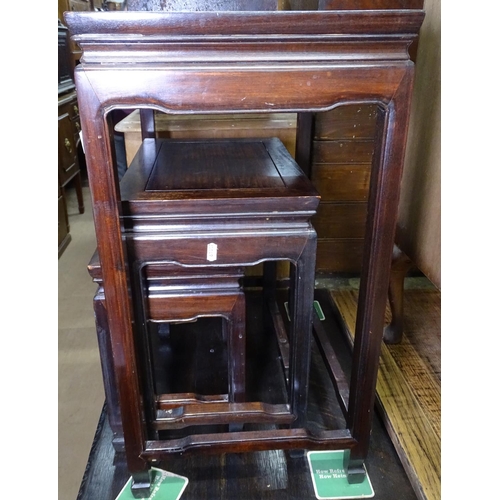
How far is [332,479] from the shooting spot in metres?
0.90

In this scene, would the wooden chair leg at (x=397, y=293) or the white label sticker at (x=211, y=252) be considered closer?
the white label sticker at (x=211, y=252)

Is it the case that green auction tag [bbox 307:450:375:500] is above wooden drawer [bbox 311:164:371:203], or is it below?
below

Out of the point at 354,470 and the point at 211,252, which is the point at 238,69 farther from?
the point at 354,470

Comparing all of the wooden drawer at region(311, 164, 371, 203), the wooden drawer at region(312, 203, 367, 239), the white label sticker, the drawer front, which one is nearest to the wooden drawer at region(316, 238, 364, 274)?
the wooden drawer at region(312, 203, 367, 239)

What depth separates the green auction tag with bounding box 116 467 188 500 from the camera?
2.85 ft

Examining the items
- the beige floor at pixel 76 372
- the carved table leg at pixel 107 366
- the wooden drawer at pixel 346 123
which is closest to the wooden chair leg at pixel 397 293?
the wooden drawer at pixel 346 123

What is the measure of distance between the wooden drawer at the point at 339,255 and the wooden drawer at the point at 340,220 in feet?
0.07

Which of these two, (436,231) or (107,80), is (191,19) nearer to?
(107,80)

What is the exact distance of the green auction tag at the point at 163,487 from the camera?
2.85 feet

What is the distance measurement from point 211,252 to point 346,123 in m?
0.74

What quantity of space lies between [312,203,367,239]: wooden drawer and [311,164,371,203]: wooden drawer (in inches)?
1.0

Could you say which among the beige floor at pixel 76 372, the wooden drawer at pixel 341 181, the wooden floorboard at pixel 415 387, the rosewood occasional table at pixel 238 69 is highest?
the rosewood occasional table at pixel 238 69

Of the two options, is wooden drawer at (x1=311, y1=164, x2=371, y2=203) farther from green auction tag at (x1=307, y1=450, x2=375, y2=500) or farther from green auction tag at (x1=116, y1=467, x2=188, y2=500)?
green auction tag at (x1=116, y1=467, x2=188, y2=500)

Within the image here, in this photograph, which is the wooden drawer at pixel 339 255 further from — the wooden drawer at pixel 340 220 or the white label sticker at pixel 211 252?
the white label sticker at pixel 211 252
